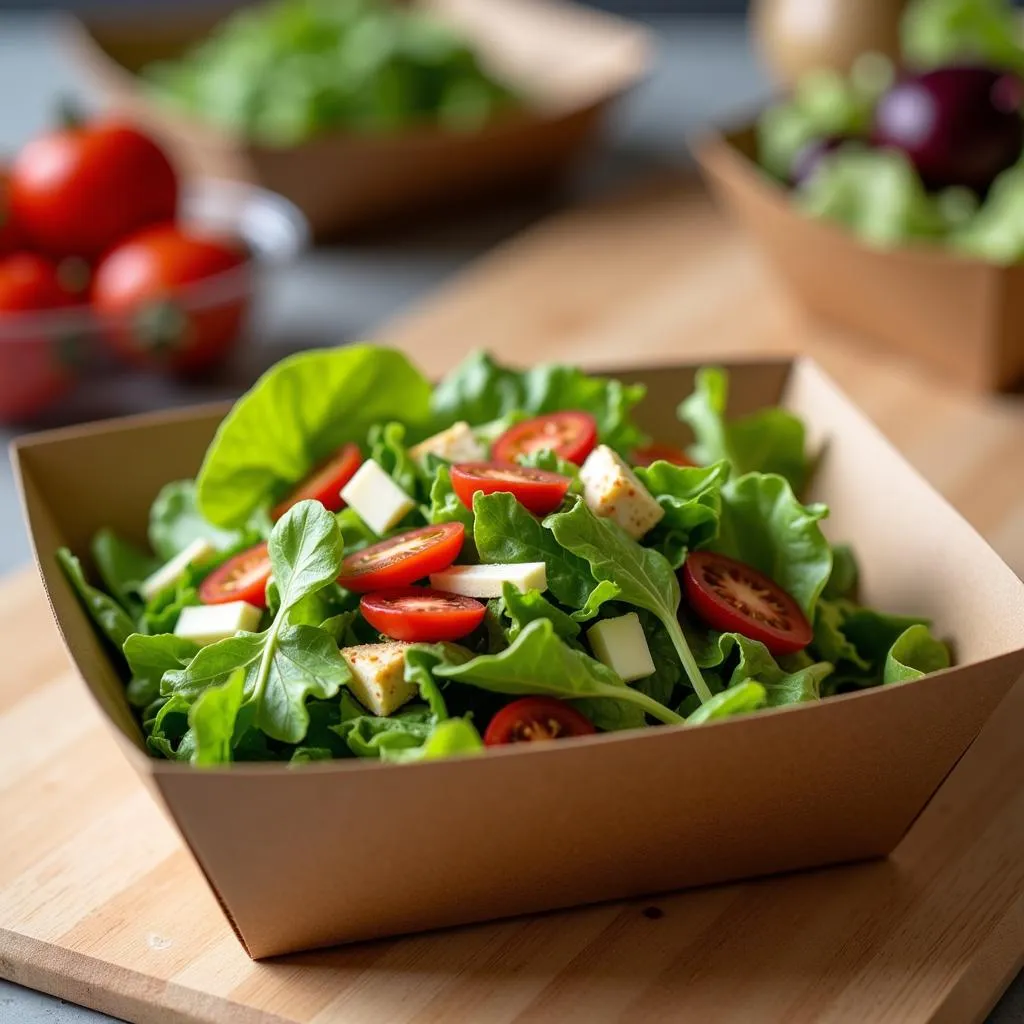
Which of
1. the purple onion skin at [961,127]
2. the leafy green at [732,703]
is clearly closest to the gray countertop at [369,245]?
the leafy green at [732,703]

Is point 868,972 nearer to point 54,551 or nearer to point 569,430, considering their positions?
point 569,430

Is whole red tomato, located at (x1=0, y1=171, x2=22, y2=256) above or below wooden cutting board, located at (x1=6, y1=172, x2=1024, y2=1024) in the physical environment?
above

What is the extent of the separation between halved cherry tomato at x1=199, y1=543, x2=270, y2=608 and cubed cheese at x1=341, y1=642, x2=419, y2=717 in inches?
5.9

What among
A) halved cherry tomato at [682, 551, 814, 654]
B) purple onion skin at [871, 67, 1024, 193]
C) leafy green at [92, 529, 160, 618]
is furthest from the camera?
purple onion skin at [871, 67, 1024, 193]

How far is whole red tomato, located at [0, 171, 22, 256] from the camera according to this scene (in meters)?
2.09

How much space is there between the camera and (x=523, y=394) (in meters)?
1.54

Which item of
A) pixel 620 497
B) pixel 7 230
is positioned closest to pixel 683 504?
pixel 620 497

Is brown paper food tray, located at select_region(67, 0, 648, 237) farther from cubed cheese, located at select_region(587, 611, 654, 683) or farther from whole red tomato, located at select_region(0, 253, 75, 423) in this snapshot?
cubed cheese, located at select_region(587, 611, 654, 683)

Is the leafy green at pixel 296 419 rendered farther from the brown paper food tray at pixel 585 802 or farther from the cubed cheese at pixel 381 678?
the cubed cheese at pixel 381 678

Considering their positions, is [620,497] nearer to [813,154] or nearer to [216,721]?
[216,721]

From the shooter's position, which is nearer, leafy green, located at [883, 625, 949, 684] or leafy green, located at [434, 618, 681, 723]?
leafy green, located at [434, 618, 681, 723]

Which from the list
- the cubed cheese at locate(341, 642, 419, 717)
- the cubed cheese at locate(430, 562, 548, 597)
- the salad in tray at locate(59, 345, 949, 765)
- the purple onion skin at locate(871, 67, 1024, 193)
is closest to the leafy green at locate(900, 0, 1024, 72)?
the purple onion skin at locate(871, 67, 1024, 193)

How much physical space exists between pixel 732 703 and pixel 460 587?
0.24 meters

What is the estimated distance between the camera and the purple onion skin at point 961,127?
2.05 m
